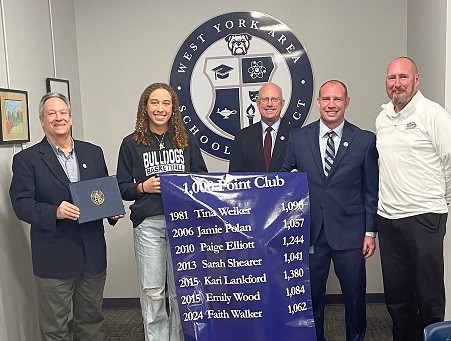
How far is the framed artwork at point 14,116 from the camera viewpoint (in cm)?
308

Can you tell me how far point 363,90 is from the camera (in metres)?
4.23

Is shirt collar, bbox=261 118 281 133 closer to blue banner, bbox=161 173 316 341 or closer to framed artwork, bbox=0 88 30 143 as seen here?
blue banner, bbox=161 173 316 341

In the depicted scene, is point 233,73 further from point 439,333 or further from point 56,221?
point 439,333

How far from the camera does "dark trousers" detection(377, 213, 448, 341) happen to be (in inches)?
112

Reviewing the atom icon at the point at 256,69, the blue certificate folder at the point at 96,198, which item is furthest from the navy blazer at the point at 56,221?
the atom icon at the point at 256,69

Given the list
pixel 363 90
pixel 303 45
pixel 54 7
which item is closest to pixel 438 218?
pixel 363 90

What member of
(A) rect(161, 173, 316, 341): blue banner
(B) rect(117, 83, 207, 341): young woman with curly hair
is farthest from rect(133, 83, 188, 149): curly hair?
(A) rect(161, 173, 316, 341): blue banner

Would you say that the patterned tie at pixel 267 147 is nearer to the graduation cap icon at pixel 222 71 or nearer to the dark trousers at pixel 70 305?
the graduation cap icon at pixel 222 71

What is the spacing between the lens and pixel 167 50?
171 inches

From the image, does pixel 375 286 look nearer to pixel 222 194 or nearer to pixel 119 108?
pixel 222 194

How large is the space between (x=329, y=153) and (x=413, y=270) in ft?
2.62

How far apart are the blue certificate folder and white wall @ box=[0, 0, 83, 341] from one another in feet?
1.85

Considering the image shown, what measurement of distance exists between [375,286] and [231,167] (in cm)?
177

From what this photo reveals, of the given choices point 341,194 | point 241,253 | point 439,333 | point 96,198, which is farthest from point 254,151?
point 439,333
